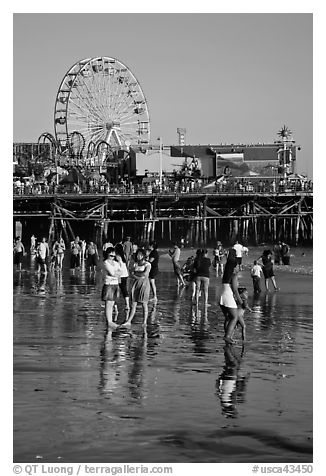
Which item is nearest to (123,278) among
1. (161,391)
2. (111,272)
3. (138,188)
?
(111,272)

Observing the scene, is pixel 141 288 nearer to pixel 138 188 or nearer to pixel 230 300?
pixel 230 300

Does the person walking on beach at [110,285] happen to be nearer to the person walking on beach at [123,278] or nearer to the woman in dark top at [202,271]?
the person walking on beach at [123,278]

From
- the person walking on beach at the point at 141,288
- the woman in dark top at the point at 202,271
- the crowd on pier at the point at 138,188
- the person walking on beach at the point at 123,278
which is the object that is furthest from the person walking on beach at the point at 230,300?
the crowd on pier at the point at 138,188

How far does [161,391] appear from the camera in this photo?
904cm

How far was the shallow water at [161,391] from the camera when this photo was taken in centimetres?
722

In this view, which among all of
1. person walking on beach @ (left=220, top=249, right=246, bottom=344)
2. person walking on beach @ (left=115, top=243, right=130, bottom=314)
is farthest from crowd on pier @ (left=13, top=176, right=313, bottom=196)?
person walking on beach @ (left=220, top=249, right=246, bottom=344)

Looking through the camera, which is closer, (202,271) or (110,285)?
(110,285)

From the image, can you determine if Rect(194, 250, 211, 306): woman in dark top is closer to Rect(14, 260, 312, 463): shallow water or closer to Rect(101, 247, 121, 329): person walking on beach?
Rect(14, 260, 312, 463): shallow water
